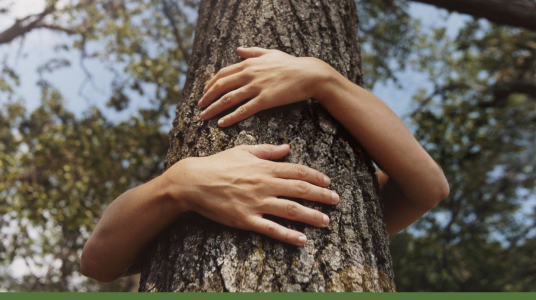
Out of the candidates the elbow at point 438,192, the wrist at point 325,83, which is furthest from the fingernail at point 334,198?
the elbow at point 438,192

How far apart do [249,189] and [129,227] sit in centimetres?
51

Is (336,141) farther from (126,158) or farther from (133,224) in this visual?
(126,158)

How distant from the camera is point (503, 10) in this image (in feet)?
11.5

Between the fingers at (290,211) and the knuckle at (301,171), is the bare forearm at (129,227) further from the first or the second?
the knuckle at (301,171)

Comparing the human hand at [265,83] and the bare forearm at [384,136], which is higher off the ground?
the human hand at [265,83]

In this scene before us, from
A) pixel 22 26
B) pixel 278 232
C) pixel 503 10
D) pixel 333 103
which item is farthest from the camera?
pixel 22 26

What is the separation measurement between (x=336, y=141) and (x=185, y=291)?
2.68 feet

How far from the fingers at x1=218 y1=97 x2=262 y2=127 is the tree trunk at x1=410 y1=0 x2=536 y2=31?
11.2 feet

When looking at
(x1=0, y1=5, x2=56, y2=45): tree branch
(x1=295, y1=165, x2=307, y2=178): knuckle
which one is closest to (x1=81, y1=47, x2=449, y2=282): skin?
(x1=295, y1=165, x2=307, y2=178): knuckle

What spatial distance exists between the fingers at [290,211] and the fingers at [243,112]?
15.5 inches

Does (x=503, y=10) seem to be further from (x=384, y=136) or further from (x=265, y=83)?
(x=265, y=83)

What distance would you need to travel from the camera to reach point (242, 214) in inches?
43.1

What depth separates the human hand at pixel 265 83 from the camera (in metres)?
1.33

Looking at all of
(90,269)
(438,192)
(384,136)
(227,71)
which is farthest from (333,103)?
(90,269)
